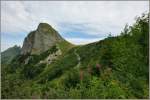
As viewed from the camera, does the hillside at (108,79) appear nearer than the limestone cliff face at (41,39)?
Yes

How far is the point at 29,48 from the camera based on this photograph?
106312mm

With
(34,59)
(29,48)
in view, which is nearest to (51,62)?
(34,59)

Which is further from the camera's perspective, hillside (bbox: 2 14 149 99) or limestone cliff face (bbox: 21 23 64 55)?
limestone cliff face (bbox: 21 23 64 55)

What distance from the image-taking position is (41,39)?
346 ft

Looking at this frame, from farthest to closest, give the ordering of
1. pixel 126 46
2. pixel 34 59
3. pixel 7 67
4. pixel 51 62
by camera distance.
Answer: pixel 34 59, pixel 51 62, pixel 126 46, pixel 7 67

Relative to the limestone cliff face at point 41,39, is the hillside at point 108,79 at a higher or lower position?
lower

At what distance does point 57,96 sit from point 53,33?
3980 inches

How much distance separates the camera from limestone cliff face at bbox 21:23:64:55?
339 ft

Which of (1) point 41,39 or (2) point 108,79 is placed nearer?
(2) point 108,79

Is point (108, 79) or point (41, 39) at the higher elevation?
point (41, 39)

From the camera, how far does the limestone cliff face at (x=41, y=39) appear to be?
103438mm

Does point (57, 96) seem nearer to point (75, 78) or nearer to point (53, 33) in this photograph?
point (75, 78)

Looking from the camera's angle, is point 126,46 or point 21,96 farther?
point 126,46

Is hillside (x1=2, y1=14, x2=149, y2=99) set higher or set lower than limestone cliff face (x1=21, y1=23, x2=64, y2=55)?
lower
